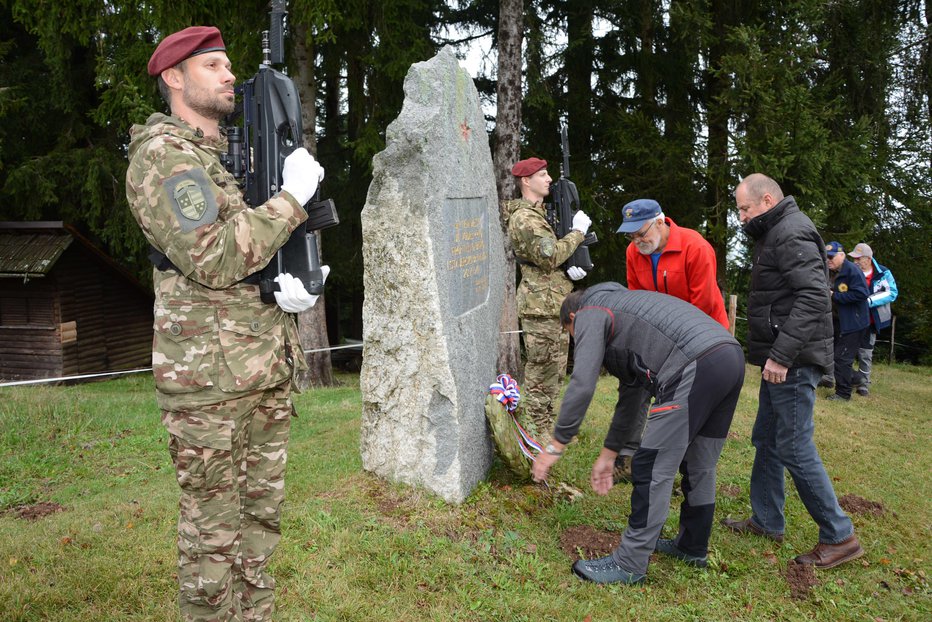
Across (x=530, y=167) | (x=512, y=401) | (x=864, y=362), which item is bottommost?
(x=864, y=362)

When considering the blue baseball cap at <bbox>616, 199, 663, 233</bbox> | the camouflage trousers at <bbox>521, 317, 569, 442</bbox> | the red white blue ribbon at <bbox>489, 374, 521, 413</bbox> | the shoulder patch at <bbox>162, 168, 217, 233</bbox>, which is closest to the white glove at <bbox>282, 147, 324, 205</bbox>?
the shoulder patch at <bbox>162, 168, 217, 233</bbox>

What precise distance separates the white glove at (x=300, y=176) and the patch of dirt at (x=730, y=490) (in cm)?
404

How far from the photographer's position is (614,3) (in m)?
12.1

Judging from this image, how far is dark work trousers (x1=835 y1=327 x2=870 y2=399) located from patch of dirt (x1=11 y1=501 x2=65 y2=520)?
8804mm

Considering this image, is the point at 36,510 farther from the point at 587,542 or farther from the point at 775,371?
the point at 775,371

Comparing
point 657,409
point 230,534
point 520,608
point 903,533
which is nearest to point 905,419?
point 903,533

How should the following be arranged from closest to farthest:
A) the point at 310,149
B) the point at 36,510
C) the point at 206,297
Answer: the point at 206,297 < the point at 36,510 < the point at 310,149

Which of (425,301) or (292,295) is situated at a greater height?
(292,295)

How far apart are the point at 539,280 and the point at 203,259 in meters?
3.78

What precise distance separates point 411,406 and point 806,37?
29.7 feet

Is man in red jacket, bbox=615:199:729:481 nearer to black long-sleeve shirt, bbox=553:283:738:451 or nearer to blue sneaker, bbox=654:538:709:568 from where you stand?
blue sneaker, bbox=654:538:709:568

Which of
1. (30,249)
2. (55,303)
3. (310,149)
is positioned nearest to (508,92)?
(310,149)

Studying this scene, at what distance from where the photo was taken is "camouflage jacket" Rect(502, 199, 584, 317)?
18.9 ft

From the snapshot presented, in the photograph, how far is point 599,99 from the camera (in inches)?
498
